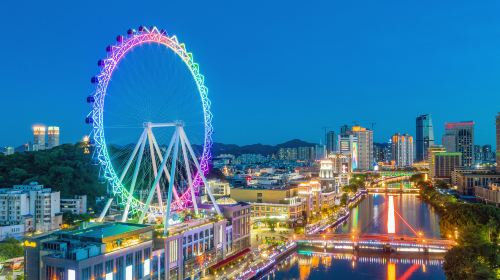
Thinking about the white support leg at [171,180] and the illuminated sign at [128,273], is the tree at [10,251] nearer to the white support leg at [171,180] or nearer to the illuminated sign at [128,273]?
the white support leg at [171,180]

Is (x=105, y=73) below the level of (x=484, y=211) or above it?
above

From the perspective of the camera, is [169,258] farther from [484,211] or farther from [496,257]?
[484,211]

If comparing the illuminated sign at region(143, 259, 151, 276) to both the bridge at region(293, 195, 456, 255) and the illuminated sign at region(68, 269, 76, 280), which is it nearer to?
the illuminated sign at region(68, 269, 76, 280)

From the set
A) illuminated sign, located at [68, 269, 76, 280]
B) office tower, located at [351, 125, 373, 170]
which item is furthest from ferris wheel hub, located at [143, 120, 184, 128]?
office tower, located at [351, 125, 373, 170]

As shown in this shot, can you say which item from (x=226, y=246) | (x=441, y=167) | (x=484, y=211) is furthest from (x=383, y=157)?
(x=226, y=246)

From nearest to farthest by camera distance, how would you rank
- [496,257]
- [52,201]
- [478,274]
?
1. [478,274]
2. [496,257]
3. [52,201]

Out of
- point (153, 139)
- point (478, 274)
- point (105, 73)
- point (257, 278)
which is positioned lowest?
point (257, 278)
